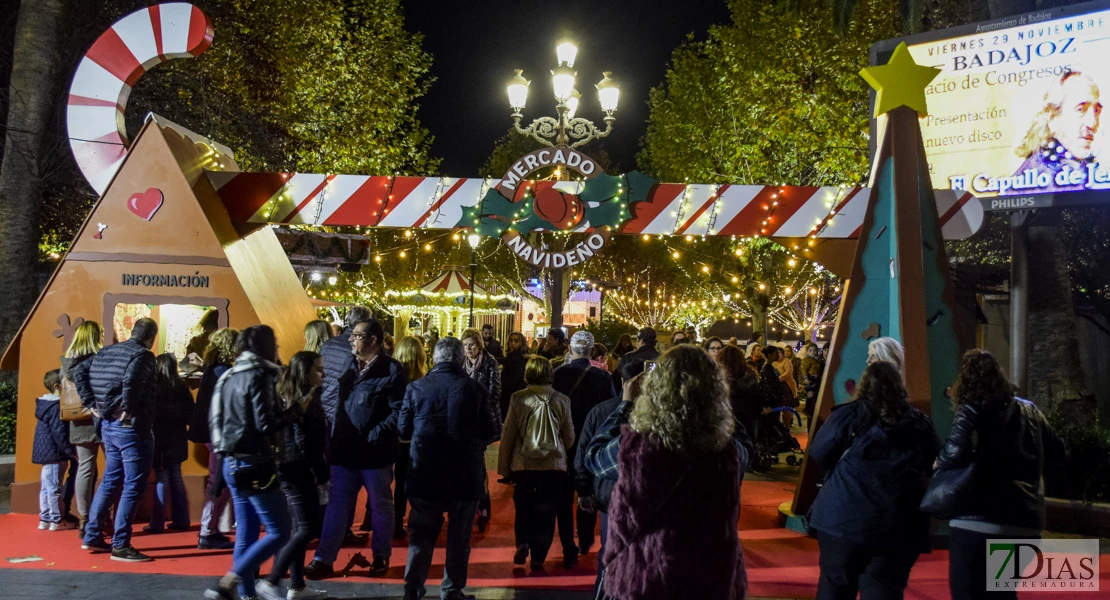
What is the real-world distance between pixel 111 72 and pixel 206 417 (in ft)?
10.7

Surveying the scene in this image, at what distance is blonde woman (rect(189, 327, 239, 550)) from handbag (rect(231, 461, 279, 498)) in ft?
5.65

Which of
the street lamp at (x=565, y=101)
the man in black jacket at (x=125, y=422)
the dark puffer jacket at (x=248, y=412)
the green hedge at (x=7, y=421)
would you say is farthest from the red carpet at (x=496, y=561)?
the street lamp at (x=565, y=101)

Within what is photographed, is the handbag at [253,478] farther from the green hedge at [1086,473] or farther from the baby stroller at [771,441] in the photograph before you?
the baby stroller at [771,441]

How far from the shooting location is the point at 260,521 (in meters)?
5.44

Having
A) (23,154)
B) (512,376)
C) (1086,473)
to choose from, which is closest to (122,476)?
(512,376)

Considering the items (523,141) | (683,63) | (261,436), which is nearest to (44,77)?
(261,436)

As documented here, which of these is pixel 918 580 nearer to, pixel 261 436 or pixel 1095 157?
pixel 261 436

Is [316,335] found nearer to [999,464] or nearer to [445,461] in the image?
[445,461]

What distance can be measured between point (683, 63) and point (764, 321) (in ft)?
31.0

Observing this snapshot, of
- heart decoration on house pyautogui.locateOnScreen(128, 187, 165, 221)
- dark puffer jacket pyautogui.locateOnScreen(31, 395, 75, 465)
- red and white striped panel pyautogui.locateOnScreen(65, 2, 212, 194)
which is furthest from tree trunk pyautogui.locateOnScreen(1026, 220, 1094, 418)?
dark puffer jacket pyautogui.locateOnScreen(31, 395, 75, 465)

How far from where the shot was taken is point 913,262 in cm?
742

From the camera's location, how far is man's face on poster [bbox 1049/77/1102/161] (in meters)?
11.2

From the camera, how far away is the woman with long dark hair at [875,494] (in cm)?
406
